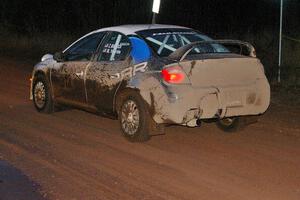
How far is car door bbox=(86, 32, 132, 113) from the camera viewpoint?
9.16 metres

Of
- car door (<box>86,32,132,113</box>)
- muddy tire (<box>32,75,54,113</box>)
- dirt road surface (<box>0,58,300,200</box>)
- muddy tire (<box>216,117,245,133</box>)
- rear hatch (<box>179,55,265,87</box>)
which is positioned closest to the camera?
dirt road surface (<box>0,58,300,200</box>)

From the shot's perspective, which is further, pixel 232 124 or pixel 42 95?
pixel 42 95

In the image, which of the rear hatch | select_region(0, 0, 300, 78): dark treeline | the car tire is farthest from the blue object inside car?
select_region(0, 0, 300, 78): dark treeline

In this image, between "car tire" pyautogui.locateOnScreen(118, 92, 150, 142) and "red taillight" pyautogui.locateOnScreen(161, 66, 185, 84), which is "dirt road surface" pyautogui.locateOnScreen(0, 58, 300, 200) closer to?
"car tire" pyautogui.locateOnScreen(118, 92, 150, 142)

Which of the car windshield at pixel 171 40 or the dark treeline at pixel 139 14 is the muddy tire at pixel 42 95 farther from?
the dark treeline at pixel 139 14

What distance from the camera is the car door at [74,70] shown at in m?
9.97

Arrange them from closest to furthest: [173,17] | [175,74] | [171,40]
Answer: [175,74] → [171,40] → [173,17]

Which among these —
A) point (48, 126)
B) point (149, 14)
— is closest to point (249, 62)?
point (48, 126)

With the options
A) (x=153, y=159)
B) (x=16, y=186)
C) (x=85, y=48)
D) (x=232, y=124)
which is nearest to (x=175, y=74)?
(x=153, y=159)

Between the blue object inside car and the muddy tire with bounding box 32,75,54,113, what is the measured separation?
2423mm

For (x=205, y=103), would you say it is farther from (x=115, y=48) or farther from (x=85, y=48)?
(x=85, y=48)

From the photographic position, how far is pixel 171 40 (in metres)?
9.21

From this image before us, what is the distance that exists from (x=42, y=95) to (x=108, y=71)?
2.20m

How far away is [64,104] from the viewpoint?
10.6 metres
